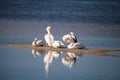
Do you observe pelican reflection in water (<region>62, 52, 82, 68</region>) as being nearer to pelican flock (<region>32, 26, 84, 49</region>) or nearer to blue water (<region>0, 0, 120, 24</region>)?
pelican flock (<region>32, 26, 84, 49</region>)

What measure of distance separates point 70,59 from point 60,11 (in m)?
21.2

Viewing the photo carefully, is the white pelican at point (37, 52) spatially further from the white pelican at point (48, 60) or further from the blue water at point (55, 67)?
the white pelican at point (48, 60)

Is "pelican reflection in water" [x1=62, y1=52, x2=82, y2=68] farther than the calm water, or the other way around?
"pelican reflection in water" [x1=62, y1=52, x2=82, y2=68]

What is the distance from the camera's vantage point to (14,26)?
101 ft

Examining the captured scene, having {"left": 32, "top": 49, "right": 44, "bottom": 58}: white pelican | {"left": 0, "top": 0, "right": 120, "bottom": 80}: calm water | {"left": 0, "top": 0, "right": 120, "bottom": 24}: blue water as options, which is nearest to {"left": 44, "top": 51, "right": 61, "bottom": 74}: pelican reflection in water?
{"left": 0, "top": 0, "right": 120, "bottom": 80}: calm water

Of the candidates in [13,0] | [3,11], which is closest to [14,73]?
[3,11]

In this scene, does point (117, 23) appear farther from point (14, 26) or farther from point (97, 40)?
point (97, 40)

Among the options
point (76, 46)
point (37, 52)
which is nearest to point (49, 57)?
point (37, 52)

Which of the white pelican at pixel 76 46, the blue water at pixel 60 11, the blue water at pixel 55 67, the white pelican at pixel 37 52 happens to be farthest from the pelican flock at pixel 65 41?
the blue water at pixel 60 11

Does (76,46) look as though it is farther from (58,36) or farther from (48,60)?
(58,36)

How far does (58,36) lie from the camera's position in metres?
26.5

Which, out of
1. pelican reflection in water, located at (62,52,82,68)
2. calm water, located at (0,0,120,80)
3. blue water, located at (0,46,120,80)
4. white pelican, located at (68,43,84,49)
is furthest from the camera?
white pelican, located at (68,43,84,49)

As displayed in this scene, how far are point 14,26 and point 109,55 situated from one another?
9875 mm

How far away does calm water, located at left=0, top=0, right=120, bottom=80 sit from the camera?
18.7 metres
